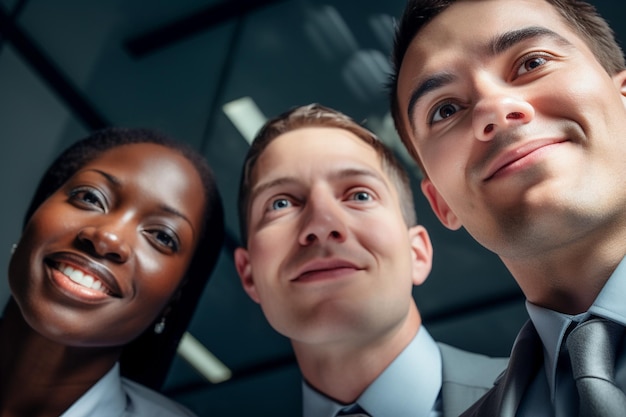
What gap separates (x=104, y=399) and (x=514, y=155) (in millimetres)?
1006

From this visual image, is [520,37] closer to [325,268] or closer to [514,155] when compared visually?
[514,155]

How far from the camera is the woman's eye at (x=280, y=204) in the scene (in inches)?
60.1

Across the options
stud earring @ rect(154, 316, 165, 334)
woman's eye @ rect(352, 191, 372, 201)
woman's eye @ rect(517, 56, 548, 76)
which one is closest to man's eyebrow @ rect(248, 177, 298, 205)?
woman's eye @ rect(352, 191, 372, 201)

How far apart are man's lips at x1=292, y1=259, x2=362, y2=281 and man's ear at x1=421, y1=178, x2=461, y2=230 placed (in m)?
0.19

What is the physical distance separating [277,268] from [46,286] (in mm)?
469

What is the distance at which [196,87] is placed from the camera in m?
2.01

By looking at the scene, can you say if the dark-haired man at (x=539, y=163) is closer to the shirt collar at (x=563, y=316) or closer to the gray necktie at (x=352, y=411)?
the shirt collar at (x=563, y=316)

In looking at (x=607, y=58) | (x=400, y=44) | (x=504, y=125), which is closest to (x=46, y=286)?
(x=400, y=44)

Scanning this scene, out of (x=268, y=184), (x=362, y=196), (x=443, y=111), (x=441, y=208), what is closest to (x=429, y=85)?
(x=443, y=111)

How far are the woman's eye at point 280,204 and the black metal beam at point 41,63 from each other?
2.64 feet

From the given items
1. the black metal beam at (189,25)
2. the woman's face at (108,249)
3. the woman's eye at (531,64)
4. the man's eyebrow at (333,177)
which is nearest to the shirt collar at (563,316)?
the woman's eye at (531,64)

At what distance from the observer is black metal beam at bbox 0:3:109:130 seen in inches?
79.0

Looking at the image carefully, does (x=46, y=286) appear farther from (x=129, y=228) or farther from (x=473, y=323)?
(x=473, y=323)

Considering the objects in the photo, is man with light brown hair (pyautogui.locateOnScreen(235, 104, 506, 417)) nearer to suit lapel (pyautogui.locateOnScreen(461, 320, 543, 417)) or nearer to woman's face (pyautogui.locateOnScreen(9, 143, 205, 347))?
woman's face (pyautogui.locateOnScreen(9, 143, 205, 347))
